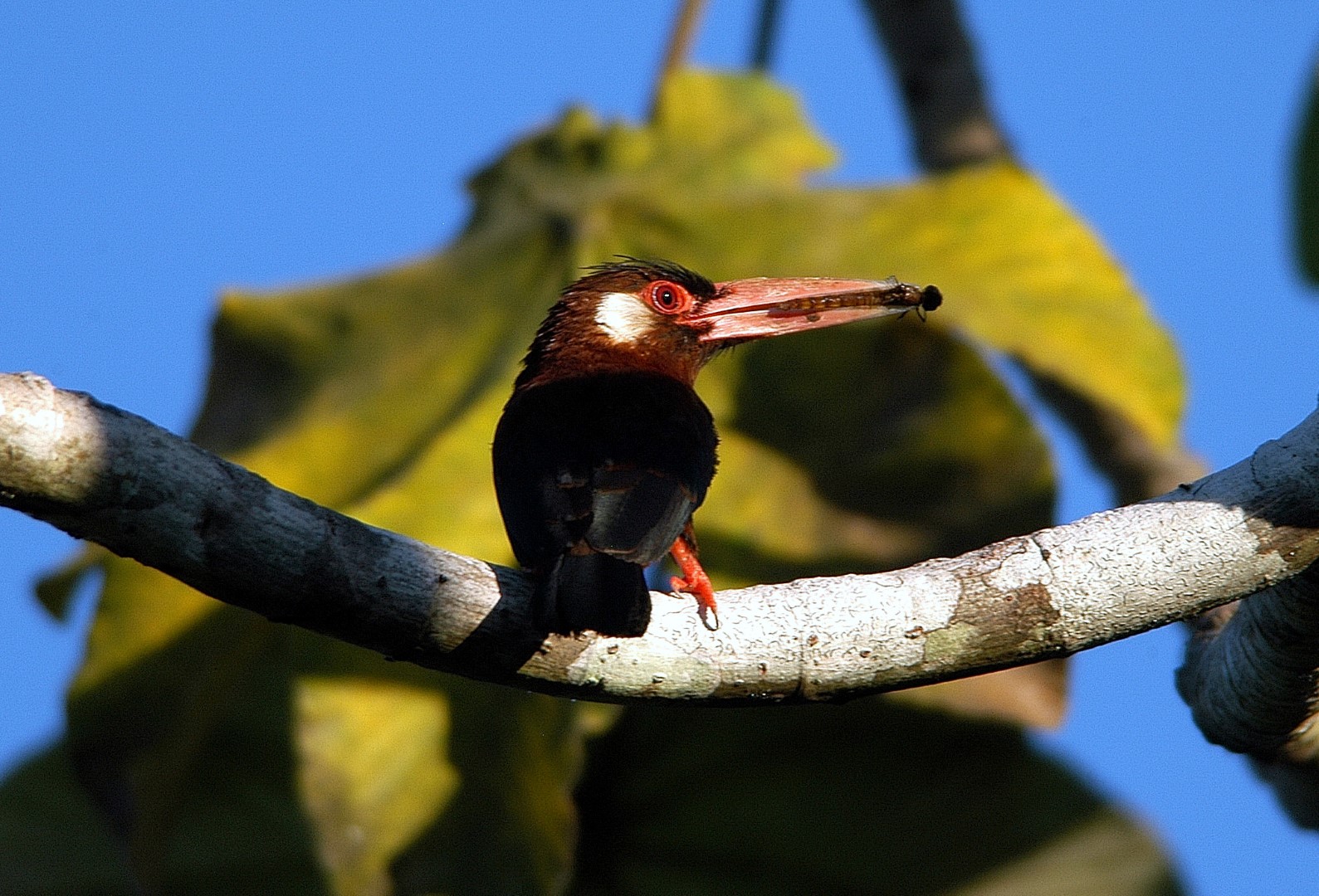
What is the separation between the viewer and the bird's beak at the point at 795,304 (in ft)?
13.7

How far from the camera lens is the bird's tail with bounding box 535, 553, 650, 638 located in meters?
A: 2.61

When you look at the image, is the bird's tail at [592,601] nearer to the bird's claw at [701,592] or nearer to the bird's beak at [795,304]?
the bird's claw at [701,592]

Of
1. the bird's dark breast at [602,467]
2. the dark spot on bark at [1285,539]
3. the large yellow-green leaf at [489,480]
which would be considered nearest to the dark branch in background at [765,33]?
the large yellow-green leaf at [489,480]

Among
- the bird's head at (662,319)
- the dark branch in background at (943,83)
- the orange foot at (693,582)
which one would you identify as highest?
the dark branch in background at (943,83)

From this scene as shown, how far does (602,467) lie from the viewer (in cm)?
338

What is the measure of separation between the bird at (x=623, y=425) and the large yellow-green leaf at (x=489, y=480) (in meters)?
0.38

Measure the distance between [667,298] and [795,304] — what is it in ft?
1.32

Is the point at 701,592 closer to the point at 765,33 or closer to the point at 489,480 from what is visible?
the point at 489,480

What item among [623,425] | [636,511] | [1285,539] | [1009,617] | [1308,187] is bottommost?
[1009,617]

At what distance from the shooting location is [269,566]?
243 cm

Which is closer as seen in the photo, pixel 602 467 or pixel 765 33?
pixel 602 467

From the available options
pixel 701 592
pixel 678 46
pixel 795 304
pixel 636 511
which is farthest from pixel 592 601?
pixel 678 46

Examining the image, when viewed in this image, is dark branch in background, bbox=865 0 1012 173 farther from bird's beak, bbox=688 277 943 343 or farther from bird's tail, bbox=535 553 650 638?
bird's tail, bbox=535 553 650 638

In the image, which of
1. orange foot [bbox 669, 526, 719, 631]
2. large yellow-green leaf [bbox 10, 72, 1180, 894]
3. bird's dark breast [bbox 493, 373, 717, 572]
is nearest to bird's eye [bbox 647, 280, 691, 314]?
large yellow-green leaf [bbox 10, 72, 1180, 894]
